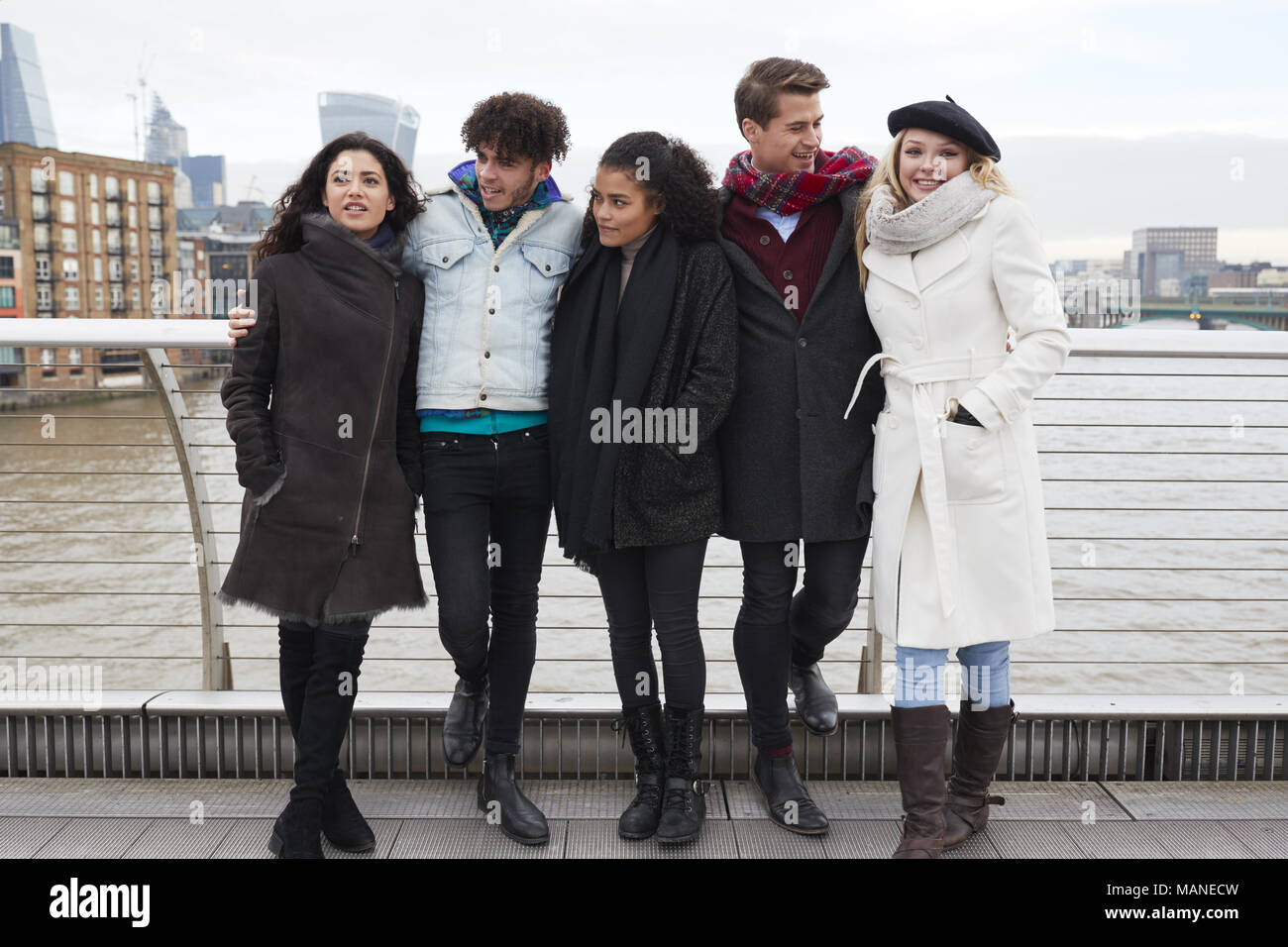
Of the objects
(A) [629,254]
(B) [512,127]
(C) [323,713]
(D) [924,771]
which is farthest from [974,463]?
(C) [323,713]

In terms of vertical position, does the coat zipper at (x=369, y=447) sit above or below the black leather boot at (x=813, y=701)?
above

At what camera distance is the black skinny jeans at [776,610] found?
2566 millimetres

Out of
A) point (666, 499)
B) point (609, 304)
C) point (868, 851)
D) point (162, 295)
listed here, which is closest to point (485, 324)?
point (609, 304)

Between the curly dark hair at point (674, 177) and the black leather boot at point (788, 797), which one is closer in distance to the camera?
the curly dark hair at point (674, 177)

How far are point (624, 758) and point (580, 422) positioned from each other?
3.04 ft

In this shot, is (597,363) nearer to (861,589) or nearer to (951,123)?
(951,123)

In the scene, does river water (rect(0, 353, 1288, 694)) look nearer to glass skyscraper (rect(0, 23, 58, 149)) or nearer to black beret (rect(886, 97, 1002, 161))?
black beret (rect(886, 97, 1002, 161))

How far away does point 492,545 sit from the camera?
2.58 metres

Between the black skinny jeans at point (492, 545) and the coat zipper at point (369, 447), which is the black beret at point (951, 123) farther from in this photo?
the coat zipper at point (369, 447)

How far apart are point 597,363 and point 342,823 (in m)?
1.14

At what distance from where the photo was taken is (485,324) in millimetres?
2434

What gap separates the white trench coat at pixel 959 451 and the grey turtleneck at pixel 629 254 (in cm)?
49

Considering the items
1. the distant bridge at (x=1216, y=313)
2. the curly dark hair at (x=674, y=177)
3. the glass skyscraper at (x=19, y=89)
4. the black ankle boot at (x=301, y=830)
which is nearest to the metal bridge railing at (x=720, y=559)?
the black ankle boot at (x=301, y=830)

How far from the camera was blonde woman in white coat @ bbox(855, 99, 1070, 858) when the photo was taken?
2.32 meters
